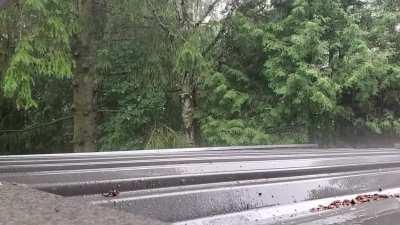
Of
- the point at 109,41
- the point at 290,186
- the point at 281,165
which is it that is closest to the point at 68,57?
the point at 109,41

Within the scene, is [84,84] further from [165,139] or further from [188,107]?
[188,107]

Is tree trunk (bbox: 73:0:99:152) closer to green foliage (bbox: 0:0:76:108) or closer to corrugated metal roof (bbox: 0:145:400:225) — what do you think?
green foliage (bbox: 0:0:76:108)

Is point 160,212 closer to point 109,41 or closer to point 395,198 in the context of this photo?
point 395,198

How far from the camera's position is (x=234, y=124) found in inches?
376

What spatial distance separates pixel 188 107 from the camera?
1059 cm

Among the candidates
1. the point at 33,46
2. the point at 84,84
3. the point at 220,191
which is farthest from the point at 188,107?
the point at 220,191

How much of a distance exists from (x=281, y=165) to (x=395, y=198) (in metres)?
0.63

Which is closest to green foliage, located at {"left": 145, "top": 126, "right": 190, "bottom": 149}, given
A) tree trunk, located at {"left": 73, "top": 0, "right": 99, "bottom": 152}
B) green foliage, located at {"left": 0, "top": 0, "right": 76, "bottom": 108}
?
tree trunk, located at {"left": 73, "top": 0, "right": 99, "bottom": 152}

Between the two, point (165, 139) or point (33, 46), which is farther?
point (165, 139)

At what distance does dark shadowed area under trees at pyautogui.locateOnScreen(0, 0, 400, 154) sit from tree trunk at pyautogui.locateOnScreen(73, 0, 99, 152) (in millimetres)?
19

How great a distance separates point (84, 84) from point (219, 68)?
271cm

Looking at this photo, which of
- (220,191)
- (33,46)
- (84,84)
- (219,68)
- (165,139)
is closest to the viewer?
(220,191)

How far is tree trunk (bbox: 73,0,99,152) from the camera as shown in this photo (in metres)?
9.22

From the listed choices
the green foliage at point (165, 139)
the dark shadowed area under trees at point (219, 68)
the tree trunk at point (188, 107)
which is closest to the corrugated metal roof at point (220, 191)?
the dark shadowed area under trees at point (219, 68)
